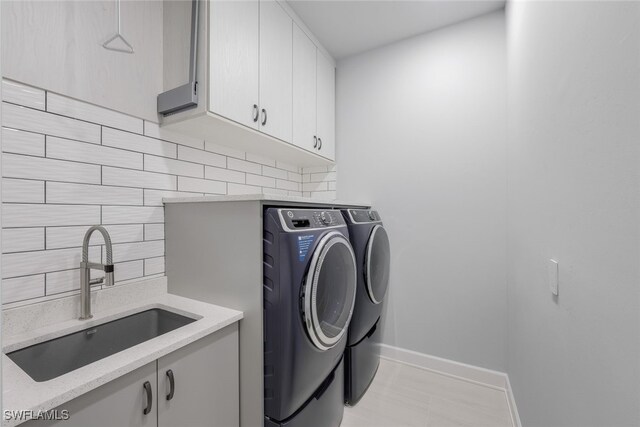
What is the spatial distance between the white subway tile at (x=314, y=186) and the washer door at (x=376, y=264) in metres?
0.80

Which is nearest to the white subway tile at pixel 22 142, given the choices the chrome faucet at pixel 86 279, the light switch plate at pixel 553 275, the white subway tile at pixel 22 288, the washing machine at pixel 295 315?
the chrome faucet at pixel 86 279

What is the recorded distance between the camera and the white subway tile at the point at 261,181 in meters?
2.11

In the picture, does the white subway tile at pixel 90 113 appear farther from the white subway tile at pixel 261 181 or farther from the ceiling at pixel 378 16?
the ceiling at pixel 378 16

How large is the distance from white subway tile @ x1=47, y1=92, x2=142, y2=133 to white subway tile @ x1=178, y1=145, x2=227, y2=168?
25cm

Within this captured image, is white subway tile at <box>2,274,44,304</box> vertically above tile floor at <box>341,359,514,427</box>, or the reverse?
white subway tile at <box>2,274,44,304</box>

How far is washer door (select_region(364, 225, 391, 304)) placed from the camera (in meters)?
1.79

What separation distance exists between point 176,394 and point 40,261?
746 millimetres

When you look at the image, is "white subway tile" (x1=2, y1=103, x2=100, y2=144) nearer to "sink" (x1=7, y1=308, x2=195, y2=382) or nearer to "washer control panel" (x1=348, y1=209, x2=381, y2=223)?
"sink" (x1=7, y1=308, x2=195, y2=382)

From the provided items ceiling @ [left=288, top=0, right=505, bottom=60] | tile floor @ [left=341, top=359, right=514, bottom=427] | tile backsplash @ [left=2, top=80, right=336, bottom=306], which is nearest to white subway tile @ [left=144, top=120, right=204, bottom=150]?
tile backsplash @ [left=2, top=80, right=336, bottom=306]

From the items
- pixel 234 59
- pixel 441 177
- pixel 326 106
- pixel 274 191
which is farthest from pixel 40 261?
pixel 441 177

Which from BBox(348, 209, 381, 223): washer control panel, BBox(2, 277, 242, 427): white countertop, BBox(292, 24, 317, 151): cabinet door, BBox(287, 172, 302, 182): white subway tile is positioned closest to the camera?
BBox(2, 277, 242, 427): white countertop

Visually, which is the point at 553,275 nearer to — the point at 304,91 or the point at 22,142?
the point at 304,91

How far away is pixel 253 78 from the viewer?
62.6 inches

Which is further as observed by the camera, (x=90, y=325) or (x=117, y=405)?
(x=90, y=325)
